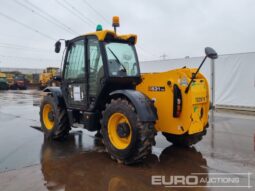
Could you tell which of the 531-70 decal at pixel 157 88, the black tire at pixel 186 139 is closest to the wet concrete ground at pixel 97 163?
the black tire at pixel 186 139

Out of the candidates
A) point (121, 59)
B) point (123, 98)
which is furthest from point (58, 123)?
point (121, 59)

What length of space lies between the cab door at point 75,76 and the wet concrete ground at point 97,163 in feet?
3.42

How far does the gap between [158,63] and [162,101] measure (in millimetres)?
11500

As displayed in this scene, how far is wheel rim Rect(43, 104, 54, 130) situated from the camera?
6635 mm

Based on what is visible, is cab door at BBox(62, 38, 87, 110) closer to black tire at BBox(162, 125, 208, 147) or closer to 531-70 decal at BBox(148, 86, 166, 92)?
531-70 decal at BBox(148, 86, 166, 92)

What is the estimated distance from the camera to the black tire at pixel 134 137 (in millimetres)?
4316

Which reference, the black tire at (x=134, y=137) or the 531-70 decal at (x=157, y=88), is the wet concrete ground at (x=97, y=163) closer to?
the black tire at (x=134, y=137)

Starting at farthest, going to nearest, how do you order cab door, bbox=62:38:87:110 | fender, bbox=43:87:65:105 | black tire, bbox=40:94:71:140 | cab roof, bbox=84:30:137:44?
1. fender, bbox=43:87:65:105
2. black tire, bbox=40:94:71:140
3. cab door, bbox=62:38:87:110
4. cab roof, bbox=84:30:137:44

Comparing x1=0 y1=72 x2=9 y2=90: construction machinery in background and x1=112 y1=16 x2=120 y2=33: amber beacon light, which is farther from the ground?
x1=112 y1=16 x2=120 y2=33: amber beacon light

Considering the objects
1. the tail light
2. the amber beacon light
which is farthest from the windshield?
the tail light

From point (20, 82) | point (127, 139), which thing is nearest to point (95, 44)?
point (127, 139)

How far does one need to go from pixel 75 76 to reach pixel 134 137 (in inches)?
92.1
